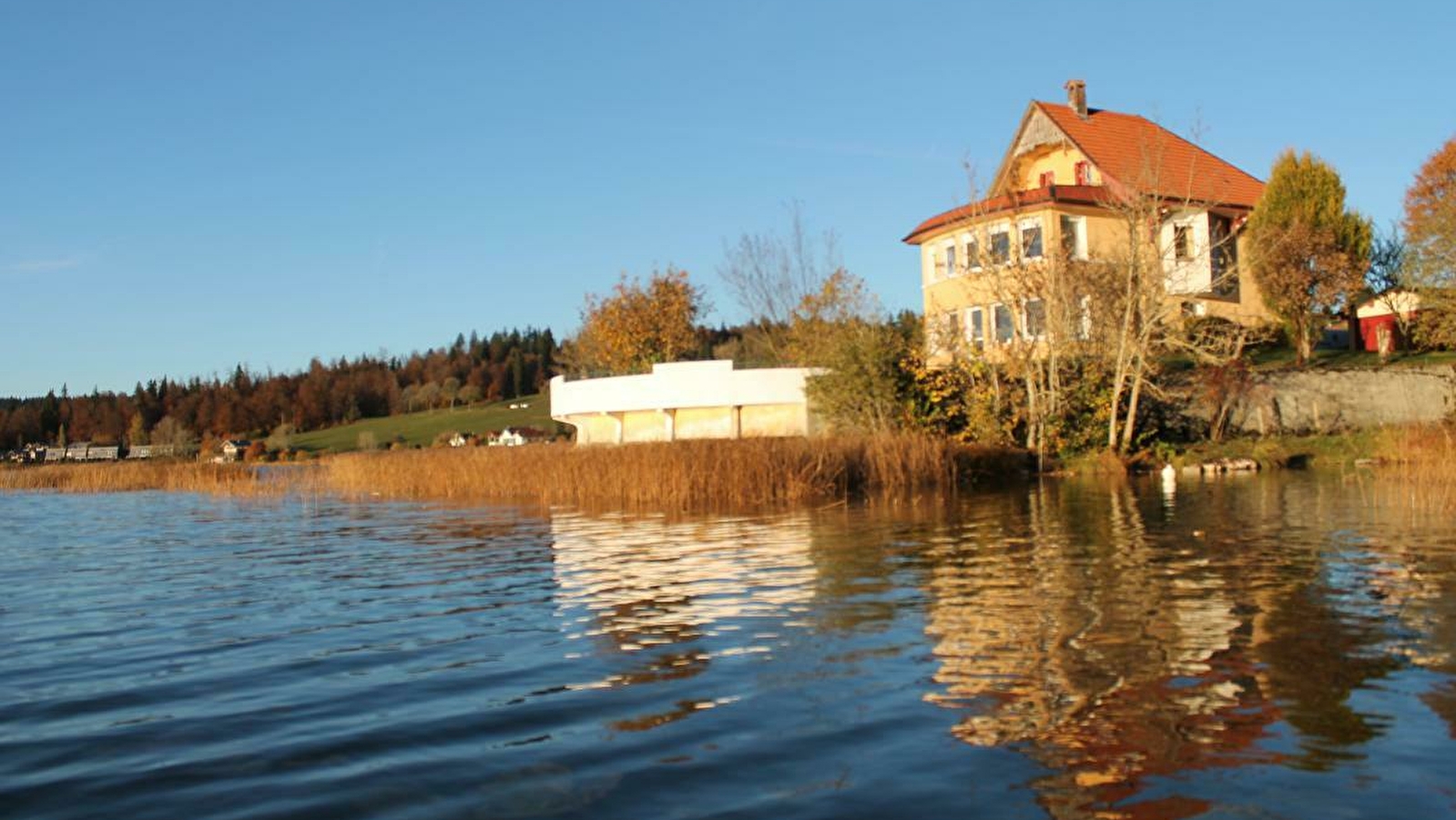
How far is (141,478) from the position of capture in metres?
42.4

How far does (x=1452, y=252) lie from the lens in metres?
33.6

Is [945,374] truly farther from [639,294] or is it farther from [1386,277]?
[639,294]

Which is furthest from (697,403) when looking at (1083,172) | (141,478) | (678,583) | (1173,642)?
(1173,642)

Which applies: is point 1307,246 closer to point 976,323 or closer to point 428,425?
point 976,323

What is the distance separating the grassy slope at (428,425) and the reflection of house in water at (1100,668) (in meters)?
77.6

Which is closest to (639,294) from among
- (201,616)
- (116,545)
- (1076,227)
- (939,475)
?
(1076,227)

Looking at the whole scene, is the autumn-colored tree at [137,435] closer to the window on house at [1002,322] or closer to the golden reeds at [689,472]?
the golden reeds at [689,472]

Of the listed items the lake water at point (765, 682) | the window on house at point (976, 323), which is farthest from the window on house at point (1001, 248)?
the lake water at point (765, 682)

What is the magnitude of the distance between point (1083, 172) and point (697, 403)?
660 inches

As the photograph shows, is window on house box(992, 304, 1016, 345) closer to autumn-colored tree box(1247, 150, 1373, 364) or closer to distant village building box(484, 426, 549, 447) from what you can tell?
autumn-colored tree box(1247, 150, 1373, 364)

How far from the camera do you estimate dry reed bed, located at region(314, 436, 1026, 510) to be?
23.0m

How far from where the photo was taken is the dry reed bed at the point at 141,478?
127 ft

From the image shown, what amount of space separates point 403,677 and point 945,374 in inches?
1017

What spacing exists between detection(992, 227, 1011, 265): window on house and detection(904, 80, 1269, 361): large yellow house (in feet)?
0.13
